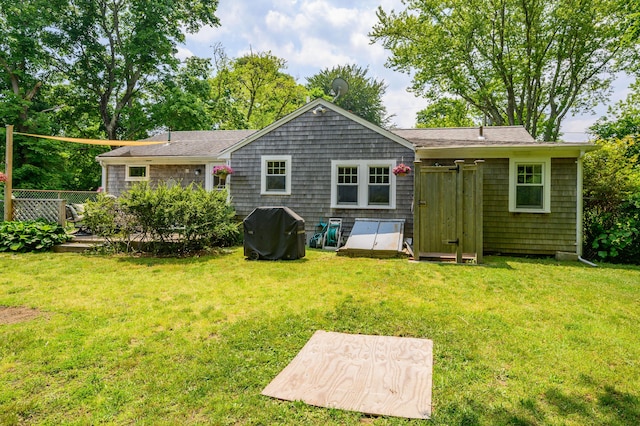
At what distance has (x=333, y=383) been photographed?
8.46ft

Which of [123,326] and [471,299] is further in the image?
[471,299]

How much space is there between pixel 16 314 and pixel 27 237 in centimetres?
575

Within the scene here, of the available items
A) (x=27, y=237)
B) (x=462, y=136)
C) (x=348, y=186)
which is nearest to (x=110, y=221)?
(x=27, y=237)

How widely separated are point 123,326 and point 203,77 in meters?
22.3

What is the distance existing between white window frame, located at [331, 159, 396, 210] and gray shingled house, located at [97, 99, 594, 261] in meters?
0.03

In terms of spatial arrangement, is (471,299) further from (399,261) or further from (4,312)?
(4,312)

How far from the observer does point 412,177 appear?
9.52 meters

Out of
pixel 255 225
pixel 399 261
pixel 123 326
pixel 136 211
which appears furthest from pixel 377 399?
pixel 136 211

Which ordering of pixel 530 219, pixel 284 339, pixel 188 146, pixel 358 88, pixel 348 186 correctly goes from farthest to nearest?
pixel 358 88 < pixel 188 146 < pixel 348 186 < pixel 530 219 < pixel 284 339

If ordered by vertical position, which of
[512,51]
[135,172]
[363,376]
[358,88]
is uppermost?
[358,88]

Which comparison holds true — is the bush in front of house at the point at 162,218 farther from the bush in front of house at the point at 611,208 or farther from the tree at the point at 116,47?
the tree at the point at 116,47

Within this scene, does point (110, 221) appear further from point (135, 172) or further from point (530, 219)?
point (530, 219)

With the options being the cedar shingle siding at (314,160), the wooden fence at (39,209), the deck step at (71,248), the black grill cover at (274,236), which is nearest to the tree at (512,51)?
the cedar shingle siding at (314,160)

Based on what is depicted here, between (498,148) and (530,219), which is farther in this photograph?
(530,219)
